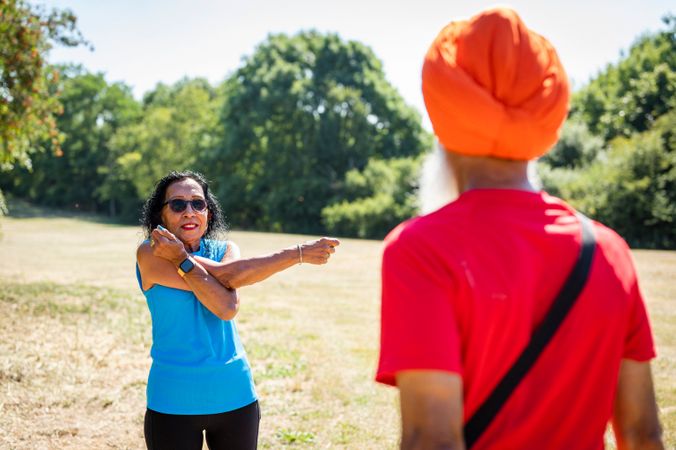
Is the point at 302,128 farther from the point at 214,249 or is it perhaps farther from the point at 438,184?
the point at 438,184

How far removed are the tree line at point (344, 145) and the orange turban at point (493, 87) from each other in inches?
949

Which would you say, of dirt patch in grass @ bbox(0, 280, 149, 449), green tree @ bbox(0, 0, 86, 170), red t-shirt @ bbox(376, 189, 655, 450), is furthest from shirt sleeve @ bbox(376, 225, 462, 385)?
green tree @ bbox(0, 0, 86, 170)

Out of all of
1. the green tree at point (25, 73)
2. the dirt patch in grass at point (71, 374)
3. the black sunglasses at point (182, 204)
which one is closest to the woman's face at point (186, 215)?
the black sunglasses at point (182, 204)

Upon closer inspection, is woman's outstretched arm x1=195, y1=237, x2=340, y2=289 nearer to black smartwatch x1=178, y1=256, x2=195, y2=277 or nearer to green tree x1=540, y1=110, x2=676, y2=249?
black smartwatch x1=178, y1=256, x2=195, y2=277

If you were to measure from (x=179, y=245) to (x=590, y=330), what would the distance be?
81.6 inches

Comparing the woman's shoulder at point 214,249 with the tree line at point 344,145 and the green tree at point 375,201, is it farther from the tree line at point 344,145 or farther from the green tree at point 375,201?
the green tree at point 375,201

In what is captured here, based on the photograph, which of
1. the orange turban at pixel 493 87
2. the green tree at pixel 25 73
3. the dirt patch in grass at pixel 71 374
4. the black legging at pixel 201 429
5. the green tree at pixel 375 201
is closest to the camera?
the orange turban at pixel 493 87

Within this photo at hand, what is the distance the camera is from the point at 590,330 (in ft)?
4.44

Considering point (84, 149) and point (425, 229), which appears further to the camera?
point (84, 149)

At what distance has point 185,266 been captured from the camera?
2865 millimetres

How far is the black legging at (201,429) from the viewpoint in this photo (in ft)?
9.27

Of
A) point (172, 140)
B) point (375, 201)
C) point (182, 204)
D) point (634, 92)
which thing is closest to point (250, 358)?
point (182, 204)

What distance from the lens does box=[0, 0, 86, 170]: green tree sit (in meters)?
10.0

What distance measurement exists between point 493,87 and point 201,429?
2.26 meters
